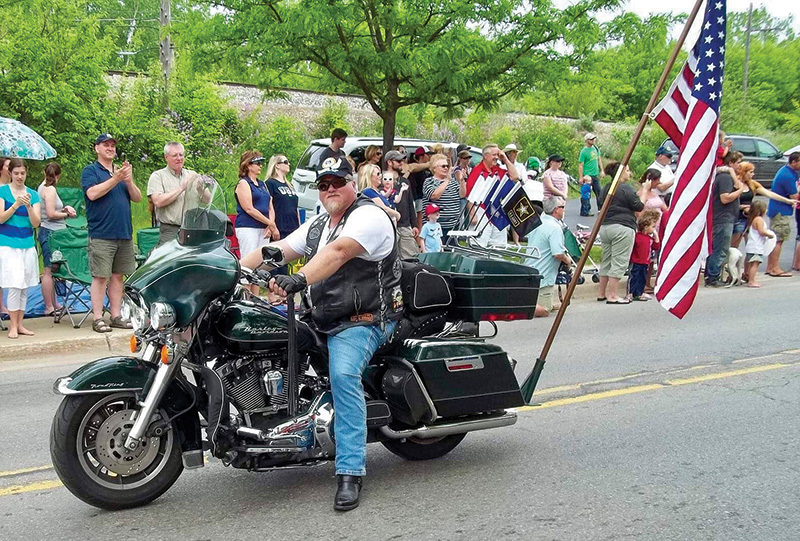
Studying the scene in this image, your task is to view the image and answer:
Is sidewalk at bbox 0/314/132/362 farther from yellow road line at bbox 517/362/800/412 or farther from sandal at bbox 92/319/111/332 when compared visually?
yellow road line at bbox 517/362/800/412

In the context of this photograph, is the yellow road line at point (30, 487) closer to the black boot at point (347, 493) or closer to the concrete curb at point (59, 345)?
the black boot at point (347, 493)

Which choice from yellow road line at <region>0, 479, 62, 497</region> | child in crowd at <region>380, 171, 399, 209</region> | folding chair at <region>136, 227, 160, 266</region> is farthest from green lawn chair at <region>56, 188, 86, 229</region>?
yellow road line at <region>0, 479, 62, 497</region>

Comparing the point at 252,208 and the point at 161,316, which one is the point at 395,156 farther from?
the point at 161,316

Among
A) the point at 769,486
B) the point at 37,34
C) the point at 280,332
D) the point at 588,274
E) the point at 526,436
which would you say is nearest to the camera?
the point at 280,332

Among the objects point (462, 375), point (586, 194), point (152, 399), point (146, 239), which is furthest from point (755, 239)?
point (152, 399)

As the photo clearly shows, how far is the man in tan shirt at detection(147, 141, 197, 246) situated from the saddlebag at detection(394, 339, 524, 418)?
518cm

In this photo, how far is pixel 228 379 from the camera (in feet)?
15.3

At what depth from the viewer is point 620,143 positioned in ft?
113

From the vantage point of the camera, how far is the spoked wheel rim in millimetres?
4438

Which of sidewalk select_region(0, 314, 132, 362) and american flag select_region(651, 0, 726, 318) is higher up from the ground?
american flag select_region(651, 0, 726, 318)

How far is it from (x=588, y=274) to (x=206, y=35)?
23.1ft

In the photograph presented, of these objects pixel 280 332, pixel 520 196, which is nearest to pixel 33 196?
pixel 520 196

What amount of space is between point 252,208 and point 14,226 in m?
2.60

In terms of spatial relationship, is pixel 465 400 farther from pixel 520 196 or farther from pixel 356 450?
pixel 520 196
